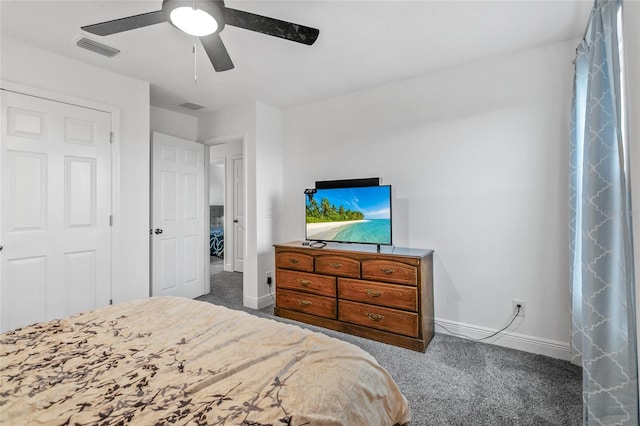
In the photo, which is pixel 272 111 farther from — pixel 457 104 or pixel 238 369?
pixel 238 369

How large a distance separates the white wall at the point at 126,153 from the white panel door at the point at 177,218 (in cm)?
41

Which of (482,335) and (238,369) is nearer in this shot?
(238,369)

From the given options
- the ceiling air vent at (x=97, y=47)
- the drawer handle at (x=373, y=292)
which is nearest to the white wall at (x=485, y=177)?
the drawer handle at (x=373, y=292)

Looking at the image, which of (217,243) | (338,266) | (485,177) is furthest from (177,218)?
(485,177)

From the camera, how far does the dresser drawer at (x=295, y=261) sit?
10.0 ft

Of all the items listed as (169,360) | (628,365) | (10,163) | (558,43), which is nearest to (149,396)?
(169,360)

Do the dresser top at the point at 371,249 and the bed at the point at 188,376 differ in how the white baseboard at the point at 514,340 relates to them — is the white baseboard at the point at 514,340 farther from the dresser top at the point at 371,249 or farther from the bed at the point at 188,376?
the bed at the point at 188,376

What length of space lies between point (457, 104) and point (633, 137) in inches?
66.6

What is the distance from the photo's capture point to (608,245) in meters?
1.40

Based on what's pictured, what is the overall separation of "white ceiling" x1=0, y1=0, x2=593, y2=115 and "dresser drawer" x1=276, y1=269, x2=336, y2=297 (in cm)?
202

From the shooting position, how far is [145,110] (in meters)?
3.09

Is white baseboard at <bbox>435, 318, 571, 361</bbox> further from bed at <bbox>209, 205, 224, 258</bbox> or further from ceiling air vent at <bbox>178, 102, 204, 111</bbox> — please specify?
bed at <bbox>209, 205, 224, 258</bbox>

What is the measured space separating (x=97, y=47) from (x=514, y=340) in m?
4.22

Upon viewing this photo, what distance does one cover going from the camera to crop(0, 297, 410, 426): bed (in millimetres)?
818
